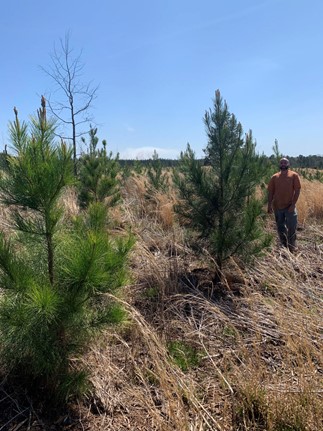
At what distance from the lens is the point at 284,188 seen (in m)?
6.56

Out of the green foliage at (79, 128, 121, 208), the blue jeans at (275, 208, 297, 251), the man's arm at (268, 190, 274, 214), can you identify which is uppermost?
the green foliage at (79, 128, 121, 208)

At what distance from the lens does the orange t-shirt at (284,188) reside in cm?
650

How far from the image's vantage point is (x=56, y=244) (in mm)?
2500

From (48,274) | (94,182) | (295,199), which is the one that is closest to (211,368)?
(48,274)

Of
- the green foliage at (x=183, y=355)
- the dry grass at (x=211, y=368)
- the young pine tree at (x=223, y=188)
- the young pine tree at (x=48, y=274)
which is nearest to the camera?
the young pine tree at (x=48, y=274)

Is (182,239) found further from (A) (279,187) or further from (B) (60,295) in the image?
(B) (60,295)

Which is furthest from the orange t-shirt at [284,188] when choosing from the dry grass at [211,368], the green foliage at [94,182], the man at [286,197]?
the green foliage at [94,182]

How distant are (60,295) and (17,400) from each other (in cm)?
83

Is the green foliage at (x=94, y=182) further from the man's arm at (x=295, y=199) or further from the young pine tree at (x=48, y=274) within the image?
the young pine tree at (x=48, y=274)

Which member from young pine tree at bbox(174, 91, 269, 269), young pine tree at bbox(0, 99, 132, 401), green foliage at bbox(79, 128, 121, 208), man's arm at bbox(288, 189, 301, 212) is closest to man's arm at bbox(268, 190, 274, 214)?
man's arm at bbox(288, 189, 301, 212)

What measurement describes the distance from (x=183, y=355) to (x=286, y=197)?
4144 mm

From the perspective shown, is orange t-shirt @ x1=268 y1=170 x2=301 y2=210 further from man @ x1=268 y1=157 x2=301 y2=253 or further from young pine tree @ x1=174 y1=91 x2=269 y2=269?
young pine tree @ x1=174 y1=91 x2=269 y2=269

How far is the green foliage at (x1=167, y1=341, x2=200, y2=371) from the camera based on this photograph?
3.16m

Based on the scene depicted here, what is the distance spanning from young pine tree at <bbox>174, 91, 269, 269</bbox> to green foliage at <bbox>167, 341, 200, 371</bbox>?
1.62 metres
